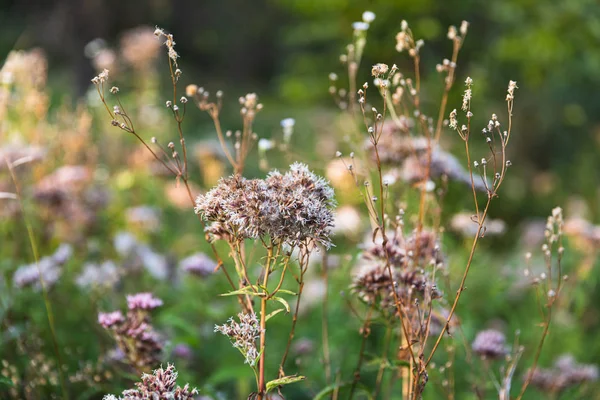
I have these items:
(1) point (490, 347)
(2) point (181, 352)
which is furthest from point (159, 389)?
(1) point (490, 347)

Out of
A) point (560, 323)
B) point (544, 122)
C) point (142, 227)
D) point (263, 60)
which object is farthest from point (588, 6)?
point (263, 60)

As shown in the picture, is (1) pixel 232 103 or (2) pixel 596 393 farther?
(1) pixel 232 103

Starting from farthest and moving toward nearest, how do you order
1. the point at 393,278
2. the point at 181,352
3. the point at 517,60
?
the point at 517,60
the point at 181,352
the point at 393,278

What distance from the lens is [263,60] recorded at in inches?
816

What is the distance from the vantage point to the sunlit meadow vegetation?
1.45 meters

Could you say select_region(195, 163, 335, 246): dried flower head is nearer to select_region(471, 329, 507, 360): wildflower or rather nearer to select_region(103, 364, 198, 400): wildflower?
select_region(103, 364, 198, 400): wildflower

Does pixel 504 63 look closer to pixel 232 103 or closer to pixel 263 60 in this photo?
pixel 232 103

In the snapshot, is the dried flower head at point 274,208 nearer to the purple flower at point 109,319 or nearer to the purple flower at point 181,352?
the purple flower at point 109,319

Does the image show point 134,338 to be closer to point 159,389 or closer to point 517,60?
point 159,389

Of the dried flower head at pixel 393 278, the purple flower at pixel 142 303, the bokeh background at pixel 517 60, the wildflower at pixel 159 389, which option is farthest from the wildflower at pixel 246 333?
the bokeh background at pixel 517 60

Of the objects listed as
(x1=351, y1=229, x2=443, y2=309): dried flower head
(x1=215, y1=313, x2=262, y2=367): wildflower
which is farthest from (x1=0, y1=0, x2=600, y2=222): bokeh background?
(x1=215, y1=313, x2=262, y2=367): wildflower

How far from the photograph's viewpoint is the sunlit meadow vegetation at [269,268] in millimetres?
1453

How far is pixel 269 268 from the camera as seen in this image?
1503mm

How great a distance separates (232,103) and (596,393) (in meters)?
14.5
